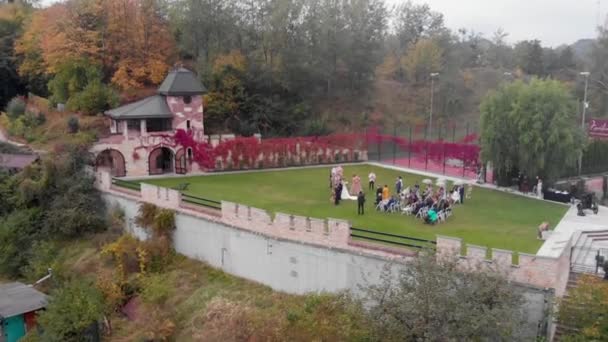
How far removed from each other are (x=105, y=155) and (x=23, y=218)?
5.59m

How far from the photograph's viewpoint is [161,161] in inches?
1278

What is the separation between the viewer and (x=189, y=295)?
20766 millimetres

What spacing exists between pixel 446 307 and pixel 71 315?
12.9 meters

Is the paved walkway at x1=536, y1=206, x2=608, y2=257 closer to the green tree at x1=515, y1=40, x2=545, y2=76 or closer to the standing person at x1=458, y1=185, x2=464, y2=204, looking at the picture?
the standing person at x1=458, y1=185, x2=464, y2=204

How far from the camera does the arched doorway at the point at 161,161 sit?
3189cm

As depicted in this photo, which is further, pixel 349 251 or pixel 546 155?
Result: pixel 546 155

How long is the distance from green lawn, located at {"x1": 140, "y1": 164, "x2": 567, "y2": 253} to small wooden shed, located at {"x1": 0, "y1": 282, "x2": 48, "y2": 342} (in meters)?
8.41

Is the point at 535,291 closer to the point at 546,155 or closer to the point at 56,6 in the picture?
the point at 546,155

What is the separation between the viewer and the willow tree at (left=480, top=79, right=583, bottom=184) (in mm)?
25078

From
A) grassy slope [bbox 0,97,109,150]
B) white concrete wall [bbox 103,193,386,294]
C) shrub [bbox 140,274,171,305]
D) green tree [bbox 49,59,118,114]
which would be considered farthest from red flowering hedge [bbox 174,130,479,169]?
shrub [bbox 140,274,171,305]

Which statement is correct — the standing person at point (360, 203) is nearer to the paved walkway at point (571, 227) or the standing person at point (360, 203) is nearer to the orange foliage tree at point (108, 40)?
the paved walkway at point (571, 227)

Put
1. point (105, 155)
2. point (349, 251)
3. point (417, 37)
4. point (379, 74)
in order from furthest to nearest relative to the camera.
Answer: point (417, 37), point (379, 74), point (105, 155), point (349, 251)

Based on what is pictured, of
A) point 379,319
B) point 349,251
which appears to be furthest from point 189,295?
point 379,319

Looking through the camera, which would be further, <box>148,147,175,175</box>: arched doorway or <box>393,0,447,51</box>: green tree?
<box>393,0,447,51</box>: green tree
